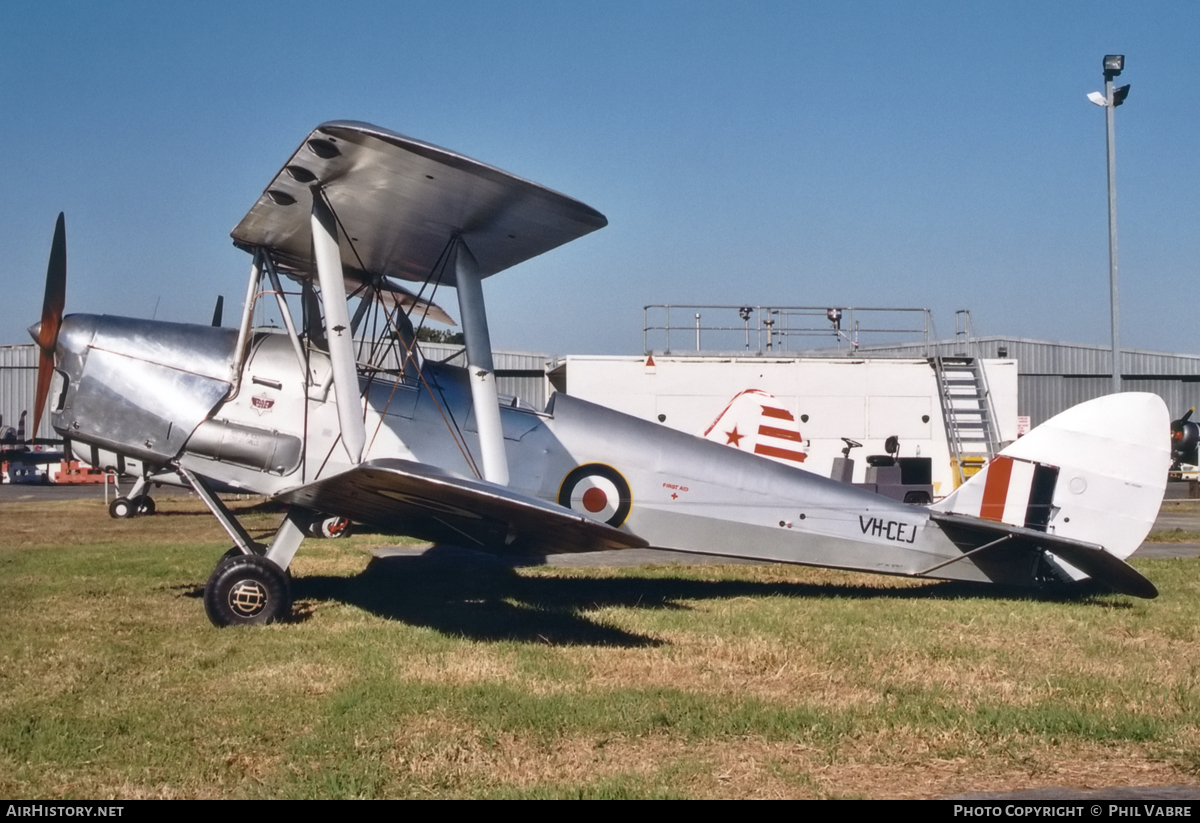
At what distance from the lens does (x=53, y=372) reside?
8422mm

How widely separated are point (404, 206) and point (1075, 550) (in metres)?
6.06

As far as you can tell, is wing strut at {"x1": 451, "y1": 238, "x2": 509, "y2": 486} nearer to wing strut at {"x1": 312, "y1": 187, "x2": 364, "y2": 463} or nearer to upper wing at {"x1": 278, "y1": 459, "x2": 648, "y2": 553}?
upper wing at {"x1": 278, "y1": 459, "x2": 648, "y2": 553}

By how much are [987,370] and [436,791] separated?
17.3 m

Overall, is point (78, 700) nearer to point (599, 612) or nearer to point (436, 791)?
point (436, 791)

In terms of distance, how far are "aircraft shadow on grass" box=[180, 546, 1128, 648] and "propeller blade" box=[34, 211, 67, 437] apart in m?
2.26

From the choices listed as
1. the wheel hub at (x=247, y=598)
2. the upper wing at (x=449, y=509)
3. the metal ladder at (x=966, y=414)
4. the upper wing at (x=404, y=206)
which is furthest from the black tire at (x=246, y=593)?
the metal ladder at (x=966, y=414)

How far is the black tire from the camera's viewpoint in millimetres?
7398

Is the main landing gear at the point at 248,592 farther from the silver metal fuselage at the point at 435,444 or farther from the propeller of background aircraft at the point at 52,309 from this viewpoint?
the propeller of background aircraft at the point at 52,309

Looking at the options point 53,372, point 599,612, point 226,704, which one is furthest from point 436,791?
point 53,372

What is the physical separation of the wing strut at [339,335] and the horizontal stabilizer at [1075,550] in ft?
16.3

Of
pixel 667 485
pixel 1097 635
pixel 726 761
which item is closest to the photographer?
pixel 726 761

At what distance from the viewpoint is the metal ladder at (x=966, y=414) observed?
1800cm

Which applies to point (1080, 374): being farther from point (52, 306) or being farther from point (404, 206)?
point (52, 306)

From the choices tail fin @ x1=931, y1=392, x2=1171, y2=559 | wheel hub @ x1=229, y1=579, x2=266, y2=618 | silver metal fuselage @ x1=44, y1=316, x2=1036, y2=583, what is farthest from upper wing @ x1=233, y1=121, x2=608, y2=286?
tail fin @ x1=931, y1=392, x2=1171, y2=559
